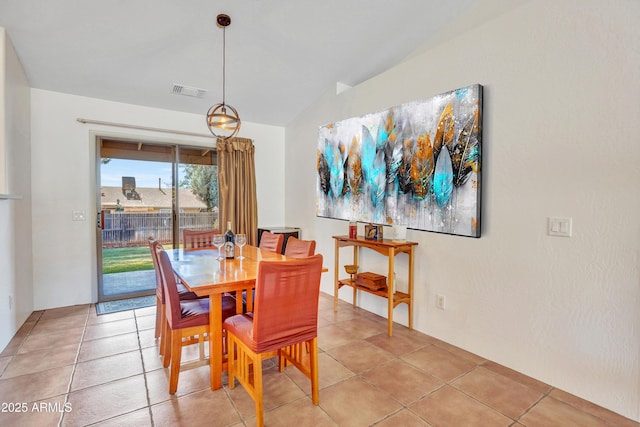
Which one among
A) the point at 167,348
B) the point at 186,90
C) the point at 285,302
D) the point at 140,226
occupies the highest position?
the point at 186,90

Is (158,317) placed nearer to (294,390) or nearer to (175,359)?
(175,359)

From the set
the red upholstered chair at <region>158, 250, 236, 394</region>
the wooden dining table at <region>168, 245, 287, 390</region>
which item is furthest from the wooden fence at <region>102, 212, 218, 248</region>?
the red upholstered chair at <region>158, 250, 236, 394</region>

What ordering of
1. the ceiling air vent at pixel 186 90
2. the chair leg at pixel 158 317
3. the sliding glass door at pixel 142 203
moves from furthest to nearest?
the sliding glass door at pixel 142 203 → the ceiling air vent at pixel 186 90 → the chair leg at pixel 158 317

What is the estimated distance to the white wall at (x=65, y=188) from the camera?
11.4 ft

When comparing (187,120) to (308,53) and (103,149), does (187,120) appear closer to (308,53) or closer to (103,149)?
(103,149)

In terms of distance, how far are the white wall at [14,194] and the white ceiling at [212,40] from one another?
0.29 meters

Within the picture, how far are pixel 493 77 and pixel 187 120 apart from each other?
3.68m

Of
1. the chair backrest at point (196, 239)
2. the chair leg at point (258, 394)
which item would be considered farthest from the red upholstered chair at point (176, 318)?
the chair backrest at point (196, 239)

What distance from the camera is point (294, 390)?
213 cm

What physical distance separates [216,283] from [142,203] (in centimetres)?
288

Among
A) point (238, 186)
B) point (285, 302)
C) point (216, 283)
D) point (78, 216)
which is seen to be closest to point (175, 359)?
point (216, 283)

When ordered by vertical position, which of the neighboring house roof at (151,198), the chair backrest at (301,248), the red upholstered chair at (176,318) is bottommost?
the red upholstered chair at (176,318)

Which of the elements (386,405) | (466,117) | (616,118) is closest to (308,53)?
(466,117)

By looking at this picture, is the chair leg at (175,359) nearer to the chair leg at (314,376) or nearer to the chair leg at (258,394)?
the chair leg at (258,394)
